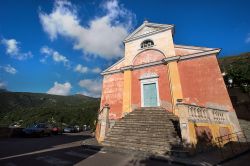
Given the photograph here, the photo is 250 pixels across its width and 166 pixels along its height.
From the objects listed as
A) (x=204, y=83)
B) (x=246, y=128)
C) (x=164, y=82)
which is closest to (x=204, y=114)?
(x=204, y=83)

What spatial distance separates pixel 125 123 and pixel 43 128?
38.4ft

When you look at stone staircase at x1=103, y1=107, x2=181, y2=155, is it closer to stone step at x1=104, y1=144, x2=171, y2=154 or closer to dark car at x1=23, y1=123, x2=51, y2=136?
stone step at x1=104, y1=144, x2=171, y2=154

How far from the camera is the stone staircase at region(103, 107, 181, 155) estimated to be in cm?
924

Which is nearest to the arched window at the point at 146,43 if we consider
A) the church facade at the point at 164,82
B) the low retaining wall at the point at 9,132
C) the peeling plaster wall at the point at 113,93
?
the church facade at the point at 164,82

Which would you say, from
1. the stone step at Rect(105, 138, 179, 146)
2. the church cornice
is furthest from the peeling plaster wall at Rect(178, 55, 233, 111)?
the stone step at Rect(105, 138, 179, 146)

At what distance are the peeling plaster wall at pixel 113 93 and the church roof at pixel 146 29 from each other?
4558 millimetres

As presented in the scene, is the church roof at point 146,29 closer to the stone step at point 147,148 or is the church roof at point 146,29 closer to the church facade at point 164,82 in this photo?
the church facade at point 164,82

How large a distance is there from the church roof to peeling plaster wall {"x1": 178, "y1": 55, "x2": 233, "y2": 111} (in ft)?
14.4

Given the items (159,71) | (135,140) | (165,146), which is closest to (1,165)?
(135,140)

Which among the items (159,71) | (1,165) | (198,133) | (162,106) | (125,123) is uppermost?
(159,71)

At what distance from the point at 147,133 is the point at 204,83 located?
6.56 metres

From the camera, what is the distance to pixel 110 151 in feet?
30.7

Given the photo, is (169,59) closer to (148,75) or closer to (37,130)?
(148,75)

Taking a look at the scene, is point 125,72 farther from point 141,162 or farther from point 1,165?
point 1,165
